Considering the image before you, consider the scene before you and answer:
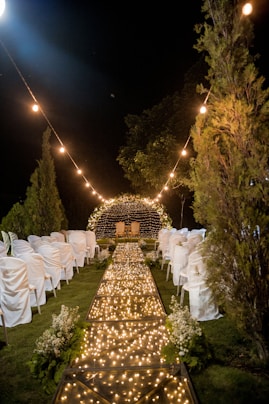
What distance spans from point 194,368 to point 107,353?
3.59 ft

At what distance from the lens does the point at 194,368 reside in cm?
333

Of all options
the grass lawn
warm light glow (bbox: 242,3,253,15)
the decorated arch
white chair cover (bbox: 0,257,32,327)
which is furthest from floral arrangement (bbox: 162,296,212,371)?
the decorated arch

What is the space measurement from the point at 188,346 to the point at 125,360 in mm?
767

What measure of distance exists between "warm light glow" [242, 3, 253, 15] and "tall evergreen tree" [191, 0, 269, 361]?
0.24ft

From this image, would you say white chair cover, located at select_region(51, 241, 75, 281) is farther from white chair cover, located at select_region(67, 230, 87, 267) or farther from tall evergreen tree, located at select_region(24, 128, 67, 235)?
tall evergreen tree, located at select_region(24, 128, 67, 235)

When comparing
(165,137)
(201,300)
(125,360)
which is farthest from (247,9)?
(165,137)

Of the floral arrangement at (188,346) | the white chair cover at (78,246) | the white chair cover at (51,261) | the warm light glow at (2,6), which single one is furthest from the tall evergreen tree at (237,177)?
the white chair cover at (78,246)

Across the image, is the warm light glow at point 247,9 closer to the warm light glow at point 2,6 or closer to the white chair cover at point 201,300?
the warm light glow at point 2,6

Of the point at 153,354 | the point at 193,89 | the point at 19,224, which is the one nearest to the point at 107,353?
the point at 153,354

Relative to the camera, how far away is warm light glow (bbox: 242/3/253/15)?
3391 millimetres

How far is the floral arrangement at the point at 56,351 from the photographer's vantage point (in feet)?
10.7

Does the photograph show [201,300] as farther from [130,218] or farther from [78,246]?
[130,218]

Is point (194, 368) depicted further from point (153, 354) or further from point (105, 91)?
point (105, 91)

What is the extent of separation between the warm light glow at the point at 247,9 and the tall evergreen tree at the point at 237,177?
0.24 feet
